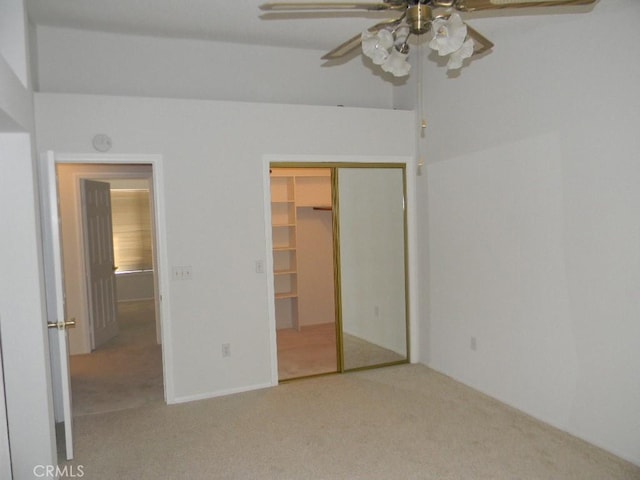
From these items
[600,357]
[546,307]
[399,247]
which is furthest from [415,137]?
[600,357]

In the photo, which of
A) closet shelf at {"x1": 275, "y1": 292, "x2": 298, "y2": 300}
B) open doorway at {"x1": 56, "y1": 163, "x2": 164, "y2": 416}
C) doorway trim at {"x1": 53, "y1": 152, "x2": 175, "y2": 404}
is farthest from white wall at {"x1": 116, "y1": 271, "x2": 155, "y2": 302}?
doorway trim at {"x1": 53, "y1": 152, "x2": 175, "y2": 404}

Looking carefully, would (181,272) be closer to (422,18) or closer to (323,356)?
(323,356)

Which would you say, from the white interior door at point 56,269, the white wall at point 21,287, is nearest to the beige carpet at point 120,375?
the white interior door at point 56,269

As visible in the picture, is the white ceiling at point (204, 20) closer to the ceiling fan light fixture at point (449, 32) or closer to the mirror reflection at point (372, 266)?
the mirror reflection at point (372, 266)

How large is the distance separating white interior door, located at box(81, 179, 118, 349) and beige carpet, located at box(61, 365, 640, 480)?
2.34 meters

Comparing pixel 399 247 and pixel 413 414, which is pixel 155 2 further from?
pixel 413 414

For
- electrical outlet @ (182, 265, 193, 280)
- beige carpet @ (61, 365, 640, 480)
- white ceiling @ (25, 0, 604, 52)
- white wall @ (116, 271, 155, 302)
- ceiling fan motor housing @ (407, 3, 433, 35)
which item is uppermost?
white ceiling @ (25, 0, 604, 52)

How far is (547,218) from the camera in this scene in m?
3.23

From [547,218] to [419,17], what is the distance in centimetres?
201

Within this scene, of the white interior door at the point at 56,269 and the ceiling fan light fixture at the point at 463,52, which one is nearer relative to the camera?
the ceiling fan light fixture at the point at 463,52

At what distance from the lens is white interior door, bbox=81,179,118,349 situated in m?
5.58

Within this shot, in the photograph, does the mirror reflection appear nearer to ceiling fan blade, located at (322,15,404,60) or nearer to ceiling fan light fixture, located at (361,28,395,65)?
ceiling fan blade, located at (322,15,404,60)

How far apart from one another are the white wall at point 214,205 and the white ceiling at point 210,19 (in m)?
0.61

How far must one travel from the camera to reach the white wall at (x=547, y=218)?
276 centimetres
